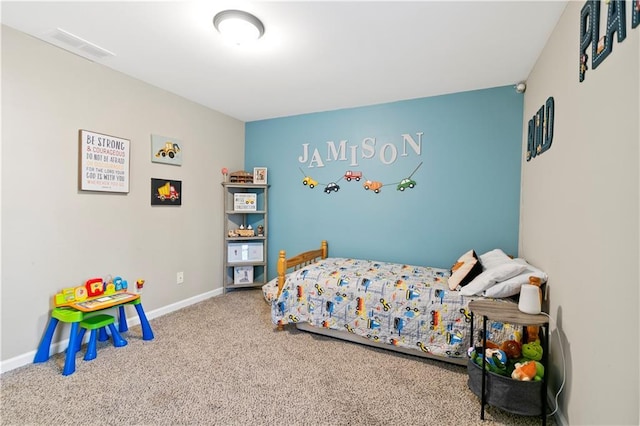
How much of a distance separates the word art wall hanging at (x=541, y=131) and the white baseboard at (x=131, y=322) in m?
3.68

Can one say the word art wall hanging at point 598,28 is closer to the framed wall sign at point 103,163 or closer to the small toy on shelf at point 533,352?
the small toy on shelf at point 533,352

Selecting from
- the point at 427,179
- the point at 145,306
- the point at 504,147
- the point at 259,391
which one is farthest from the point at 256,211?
the point at 504,147

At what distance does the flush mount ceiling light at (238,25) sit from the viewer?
186 centimetres

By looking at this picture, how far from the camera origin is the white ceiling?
6.03 ft

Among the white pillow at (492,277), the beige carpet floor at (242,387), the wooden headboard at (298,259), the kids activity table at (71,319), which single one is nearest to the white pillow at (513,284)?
the white pillow at (492,277)

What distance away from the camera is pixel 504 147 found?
9.79 feet

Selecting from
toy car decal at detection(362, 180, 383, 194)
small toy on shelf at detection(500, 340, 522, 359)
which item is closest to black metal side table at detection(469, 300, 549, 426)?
small toy on shelf at detection(500, 340, 522, 359)

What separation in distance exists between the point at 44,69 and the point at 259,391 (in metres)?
2.77

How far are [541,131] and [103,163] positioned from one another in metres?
3.50

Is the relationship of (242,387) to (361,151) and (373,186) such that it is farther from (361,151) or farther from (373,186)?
(361,151)

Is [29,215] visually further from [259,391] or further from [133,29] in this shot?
[259,391]

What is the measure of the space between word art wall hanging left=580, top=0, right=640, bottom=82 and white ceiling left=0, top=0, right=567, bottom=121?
1.39ft

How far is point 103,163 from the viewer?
2629 millimetres

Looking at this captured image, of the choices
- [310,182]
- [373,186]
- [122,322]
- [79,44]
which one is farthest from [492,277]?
[79,44]
